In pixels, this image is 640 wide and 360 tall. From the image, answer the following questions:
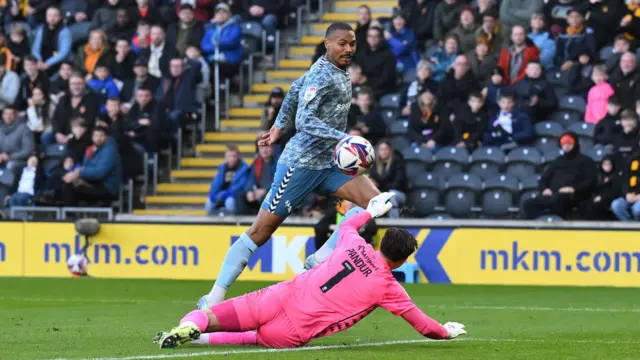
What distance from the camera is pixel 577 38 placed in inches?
836

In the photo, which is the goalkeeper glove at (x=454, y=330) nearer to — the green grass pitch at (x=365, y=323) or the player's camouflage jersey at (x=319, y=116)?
the green grass pitch at (x=365, y=323)

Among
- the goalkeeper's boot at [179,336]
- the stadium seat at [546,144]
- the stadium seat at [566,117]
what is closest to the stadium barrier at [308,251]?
the stadium seat at [546,144]

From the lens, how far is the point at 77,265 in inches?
757

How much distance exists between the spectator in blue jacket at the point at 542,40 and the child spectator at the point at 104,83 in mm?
7438

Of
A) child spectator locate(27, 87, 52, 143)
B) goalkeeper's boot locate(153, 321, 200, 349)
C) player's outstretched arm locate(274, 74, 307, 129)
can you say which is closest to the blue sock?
player's outstretched arm locate(274, 74, 307, 129)

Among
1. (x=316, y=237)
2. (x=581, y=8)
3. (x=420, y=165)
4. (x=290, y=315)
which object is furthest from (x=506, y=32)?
(x=290, y=315)

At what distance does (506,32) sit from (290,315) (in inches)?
556

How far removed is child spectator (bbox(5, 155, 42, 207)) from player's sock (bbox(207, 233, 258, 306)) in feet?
37.3

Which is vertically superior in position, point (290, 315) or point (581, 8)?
point (581, 8)

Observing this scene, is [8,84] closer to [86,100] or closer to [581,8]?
[86,100]

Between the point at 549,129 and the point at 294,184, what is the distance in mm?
10419

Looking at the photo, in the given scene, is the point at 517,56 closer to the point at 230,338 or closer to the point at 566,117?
the point at 566,117

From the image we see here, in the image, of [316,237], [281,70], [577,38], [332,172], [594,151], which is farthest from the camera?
[281,70]

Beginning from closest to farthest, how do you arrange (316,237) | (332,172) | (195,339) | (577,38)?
(195,339) → (332,172) → (316,237) → (577,38)
